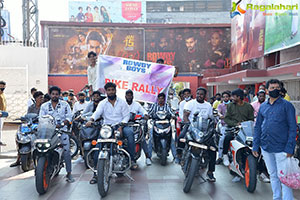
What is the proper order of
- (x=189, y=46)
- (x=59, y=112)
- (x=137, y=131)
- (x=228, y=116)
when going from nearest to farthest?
1. (x=59, y=112)
2. (x=228, y=116)
3. (x=137, y=131)
4. (x=189, y=46)

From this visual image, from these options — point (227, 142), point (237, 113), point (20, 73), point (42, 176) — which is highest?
point (20, 73)

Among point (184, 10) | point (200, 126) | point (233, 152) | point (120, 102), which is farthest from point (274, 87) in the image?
point (184, 10)

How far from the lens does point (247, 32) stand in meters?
19.3

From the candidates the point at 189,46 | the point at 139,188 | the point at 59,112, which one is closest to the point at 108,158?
the point at 139,188

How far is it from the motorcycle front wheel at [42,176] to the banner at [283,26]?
11058 mm

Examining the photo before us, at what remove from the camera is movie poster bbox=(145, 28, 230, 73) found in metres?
28.1

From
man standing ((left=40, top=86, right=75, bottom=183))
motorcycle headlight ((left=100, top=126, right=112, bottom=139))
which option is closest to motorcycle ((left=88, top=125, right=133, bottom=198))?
motorcycle headlight ((left=100, top=126, right=112, bottom=139))

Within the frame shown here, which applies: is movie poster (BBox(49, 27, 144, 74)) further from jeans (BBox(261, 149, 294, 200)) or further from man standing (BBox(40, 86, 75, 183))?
jeans (BBox(261, 149, 294, 200))

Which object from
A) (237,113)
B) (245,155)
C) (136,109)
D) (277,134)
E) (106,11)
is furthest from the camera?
(106,11)

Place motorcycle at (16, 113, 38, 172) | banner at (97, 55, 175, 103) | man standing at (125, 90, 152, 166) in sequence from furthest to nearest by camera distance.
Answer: banner at (97, 55, 175, 103), man standing at (125, 90, 152, 166), motorcycle at (16, 113, 38, 172)

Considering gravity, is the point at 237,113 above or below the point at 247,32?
below

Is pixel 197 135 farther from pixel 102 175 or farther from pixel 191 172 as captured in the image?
pixel 102 175

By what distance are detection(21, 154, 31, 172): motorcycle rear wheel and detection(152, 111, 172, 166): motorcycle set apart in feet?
9.23

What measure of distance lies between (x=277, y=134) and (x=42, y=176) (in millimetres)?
3632
